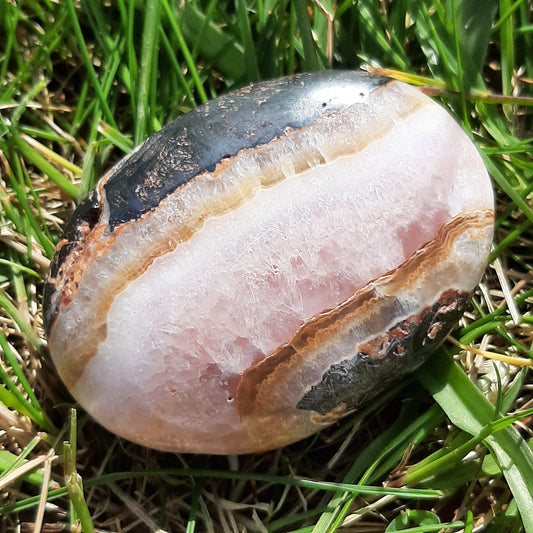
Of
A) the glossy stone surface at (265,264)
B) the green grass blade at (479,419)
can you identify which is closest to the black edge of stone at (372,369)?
the glossy stone surface at (265,264)

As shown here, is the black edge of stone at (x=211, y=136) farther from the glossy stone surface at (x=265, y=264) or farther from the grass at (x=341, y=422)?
the grass at (x=341, y=422)

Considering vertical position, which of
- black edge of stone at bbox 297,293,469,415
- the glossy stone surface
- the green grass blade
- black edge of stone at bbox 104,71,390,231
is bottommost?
the green grass blade

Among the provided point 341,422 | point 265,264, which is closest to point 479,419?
point 341,422

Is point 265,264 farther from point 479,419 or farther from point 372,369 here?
point 479,419

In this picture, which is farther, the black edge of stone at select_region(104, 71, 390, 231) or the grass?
the grass

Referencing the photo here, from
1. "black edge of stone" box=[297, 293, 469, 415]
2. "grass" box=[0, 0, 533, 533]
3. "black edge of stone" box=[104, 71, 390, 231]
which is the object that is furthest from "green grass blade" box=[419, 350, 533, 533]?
"black edge of stone" box=[104, 71, 390, 231]

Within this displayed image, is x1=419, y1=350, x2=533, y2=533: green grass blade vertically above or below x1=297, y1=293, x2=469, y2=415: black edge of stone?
below

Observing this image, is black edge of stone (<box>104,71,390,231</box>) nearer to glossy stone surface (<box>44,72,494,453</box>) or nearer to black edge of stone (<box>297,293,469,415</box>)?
glossy stone surface (<box>44,72,494,453</box>)
